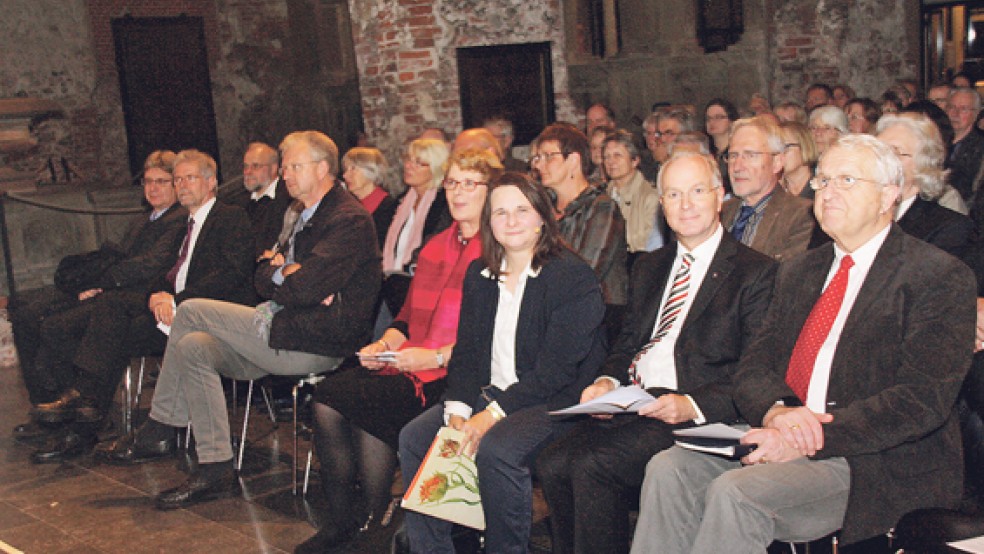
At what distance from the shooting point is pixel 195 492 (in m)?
4.83

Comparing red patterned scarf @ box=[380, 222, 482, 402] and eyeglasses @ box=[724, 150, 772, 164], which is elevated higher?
eyeglasses @ box=[724, 150, 772, 164]

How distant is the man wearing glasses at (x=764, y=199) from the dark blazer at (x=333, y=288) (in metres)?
1.59

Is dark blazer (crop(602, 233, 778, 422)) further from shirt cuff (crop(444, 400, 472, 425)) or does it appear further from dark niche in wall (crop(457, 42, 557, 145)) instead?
dark niche in wall (crop(457, 42, 557, 145))

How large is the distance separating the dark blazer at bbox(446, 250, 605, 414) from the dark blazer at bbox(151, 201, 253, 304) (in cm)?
207

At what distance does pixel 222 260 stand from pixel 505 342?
2346 millimetres

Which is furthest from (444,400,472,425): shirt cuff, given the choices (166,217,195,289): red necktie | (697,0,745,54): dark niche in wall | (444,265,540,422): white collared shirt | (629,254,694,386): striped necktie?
(697,0,745,54): dark niche in wall

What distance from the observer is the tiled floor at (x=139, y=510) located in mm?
4387

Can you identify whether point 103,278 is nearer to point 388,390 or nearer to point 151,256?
point 151,256

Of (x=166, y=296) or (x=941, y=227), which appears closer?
(x=941, y=227)

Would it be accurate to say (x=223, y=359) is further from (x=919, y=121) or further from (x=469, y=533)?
(x=919, y=121)

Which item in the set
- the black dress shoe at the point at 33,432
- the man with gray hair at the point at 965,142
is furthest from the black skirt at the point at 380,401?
the man with gray hair at the point at 965,142

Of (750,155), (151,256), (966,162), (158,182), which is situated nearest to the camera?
(750,155)

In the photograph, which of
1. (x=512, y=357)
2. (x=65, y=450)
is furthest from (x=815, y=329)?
(x=65, y=450)

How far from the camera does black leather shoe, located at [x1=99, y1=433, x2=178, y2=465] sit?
5.43 metres
